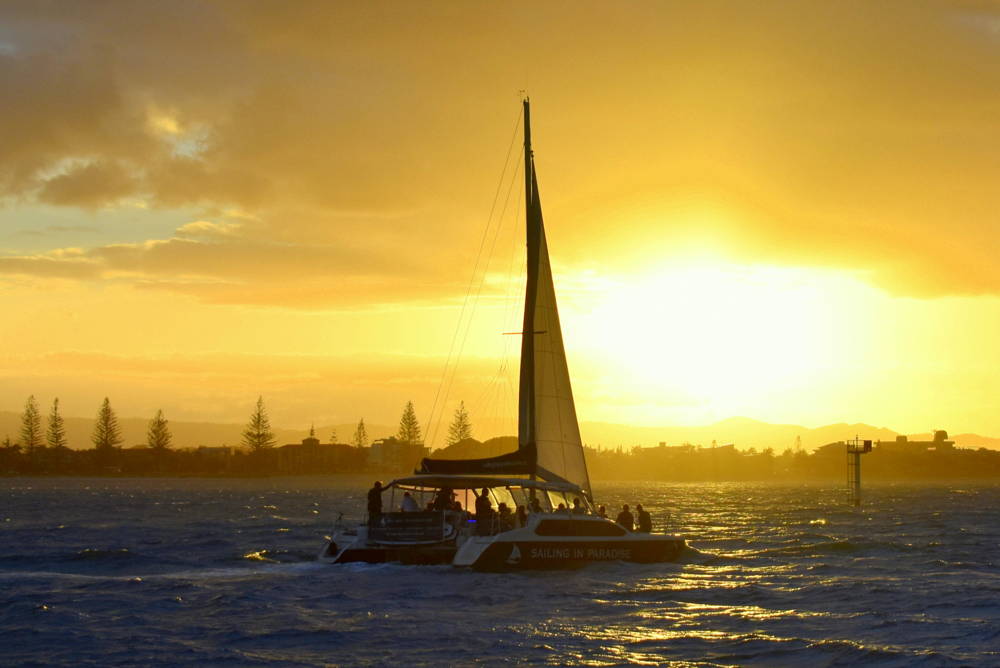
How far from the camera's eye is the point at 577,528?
35719mm

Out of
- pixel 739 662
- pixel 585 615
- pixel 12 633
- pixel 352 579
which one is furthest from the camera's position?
pixel 352 579

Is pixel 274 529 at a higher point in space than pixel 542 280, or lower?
lower

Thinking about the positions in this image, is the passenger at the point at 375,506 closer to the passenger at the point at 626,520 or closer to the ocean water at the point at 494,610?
the ocean water at the point at 494,610

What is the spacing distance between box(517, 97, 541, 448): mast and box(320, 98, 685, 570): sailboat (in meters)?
0.03

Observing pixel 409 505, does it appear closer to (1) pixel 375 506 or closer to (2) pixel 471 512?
(1) pixel 375 506

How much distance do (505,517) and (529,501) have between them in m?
0.88

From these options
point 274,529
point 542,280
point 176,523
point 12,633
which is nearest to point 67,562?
point 12,633

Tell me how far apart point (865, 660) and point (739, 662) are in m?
2.47

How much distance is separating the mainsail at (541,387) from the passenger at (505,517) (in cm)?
126

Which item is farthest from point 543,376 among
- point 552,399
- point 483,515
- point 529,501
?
point 483,515

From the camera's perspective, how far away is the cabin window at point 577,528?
35.1 meters

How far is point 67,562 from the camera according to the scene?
131 ft

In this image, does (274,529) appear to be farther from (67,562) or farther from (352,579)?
(352,579)

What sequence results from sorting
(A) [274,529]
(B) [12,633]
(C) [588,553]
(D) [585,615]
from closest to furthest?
(B) [12,633], (D) [585,615], (C) [588,553], (A) [274,529]
